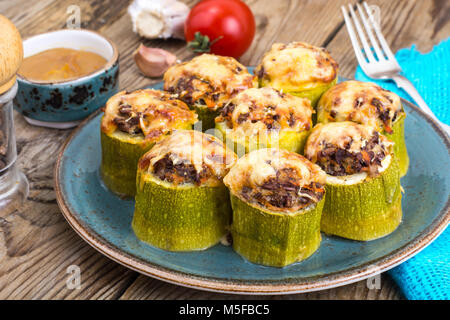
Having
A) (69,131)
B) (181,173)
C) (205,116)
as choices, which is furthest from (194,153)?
(69,131)

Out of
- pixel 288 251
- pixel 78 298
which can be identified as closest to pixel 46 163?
pixel 78 298

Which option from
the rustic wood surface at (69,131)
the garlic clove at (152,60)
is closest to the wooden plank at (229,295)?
the rustic wood surface at (69,131)

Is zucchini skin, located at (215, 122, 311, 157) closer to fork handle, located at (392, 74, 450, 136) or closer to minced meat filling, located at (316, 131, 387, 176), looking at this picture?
minced meat filling, located at (316, 131, 387, 176)

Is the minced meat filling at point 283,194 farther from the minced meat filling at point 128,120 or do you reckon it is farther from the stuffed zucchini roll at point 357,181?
the minced meat filling at point 128,120

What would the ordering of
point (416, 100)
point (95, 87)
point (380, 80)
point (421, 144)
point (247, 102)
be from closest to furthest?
point (247, 102), point (421, 144), point (95, 87), point (416, 100), point (380, 80)

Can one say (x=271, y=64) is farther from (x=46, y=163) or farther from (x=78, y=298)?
(x=78, y=298)
